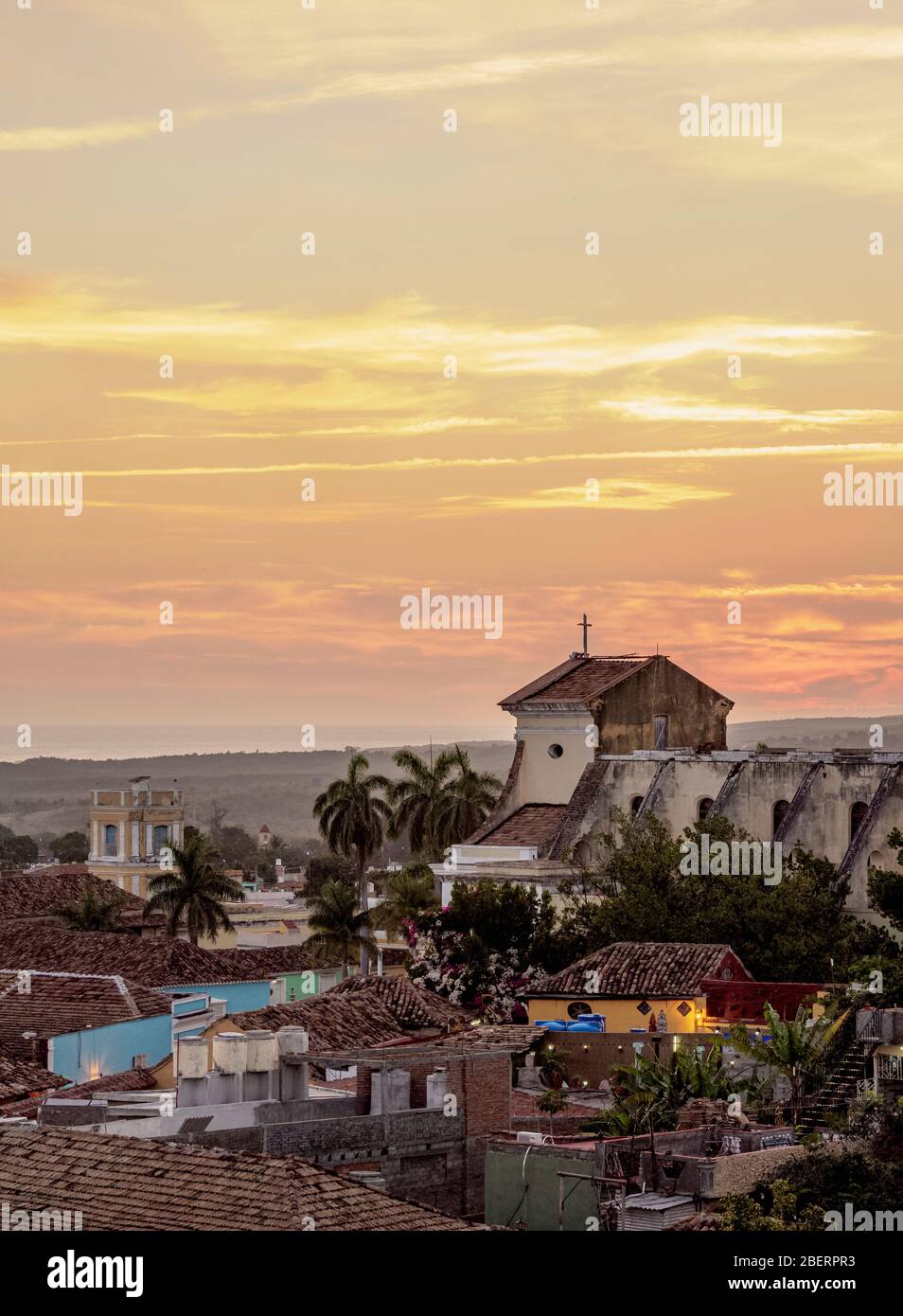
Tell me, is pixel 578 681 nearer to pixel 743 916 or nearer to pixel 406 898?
pixel 406 898

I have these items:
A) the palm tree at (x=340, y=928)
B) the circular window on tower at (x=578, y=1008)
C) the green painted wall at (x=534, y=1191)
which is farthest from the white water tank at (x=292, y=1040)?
the palm tree at (x=340, y=928)

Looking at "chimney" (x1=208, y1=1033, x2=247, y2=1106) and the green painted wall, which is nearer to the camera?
the green painted wall

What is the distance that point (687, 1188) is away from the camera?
29.4m

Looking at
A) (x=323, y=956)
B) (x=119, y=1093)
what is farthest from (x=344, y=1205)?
(x=323, y=956)

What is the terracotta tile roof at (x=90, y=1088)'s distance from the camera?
3650 centimetres

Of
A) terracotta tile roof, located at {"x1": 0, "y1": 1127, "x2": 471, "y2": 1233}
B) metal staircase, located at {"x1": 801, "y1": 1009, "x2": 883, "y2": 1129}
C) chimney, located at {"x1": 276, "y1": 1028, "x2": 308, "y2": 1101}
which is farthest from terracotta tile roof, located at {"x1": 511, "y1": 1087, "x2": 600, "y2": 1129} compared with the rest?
terracotta tile roof, located at {"x1": 0, "y1": 1127, "x2": 471, "y2": 1233}

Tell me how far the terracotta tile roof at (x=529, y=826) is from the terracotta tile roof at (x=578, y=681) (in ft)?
12.6

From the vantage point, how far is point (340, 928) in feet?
287

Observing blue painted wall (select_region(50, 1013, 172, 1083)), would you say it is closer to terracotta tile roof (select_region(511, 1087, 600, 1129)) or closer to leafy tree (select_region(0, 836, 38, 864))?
terracotta tile roof (select_region(511, 1087, 600, 1129))

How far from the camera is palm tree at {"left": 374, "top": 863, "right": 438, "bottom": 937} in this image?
8388cm

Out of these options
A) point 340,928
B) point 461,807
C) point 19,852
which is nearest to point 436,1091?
point 340,928

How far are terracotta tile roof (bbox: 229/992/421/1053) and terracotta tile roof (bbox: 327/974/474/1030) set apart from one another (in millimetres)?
694
